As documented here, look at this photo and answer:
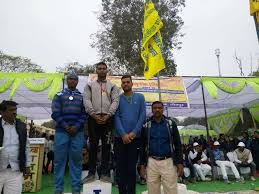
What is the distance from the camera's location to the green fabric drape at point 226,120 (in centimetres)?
1773

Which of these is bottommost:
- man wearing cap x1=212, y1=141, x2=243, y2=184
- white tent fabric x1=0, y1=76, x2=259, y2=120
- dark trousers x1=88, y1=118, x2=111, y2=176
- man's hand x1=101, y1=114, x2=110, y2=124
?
man wearing cap x1=212, y1=141, x2=243, y2=184

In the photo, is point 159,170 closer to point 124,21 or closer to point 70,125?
point 70,125

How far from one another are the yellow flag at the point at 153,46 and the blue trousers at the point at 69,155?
331 cm

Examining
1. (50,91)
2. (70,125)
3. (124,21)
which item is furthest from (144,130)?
(124,21)

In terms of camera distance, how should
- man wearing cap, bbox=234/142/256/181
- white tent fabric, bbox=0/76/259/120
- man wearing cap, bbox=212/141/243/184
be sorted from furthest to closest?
1. man wearing cap, bbox=234/142/256/181
2. white tent fabric, bbox=0/76/259/120
3. man wearing cap, bbox=212/141/243/184

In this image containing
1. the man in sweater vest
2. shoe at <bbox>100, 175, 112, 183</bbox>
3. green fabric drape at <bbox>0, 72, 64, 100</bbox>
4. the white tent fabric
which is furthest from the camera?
the white tent fabric

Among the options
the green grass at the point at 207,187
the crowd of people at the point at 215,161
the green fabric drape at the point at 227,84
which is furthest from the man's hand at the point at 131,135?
the green fabric drape at the point at 227,84

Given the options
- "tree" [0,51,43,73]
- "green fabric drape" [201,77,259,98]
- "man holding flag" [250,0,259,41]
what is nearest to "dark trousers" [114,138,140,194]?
"man holding flag" [250,0,259,41]

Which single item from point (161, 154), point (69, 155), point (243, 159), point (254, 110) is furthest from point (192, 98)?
point (69, 155)

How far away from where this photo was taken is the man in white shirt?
4.43m

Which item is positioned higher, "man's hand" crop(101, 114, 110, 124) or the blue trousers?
"man's hand" crop(101, 114, 110, 124)

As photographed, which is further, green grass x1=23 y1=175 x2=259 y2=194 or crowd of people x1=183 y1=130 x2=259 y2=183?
crowd of people x1=183 y1=130 x2=259 y2=183

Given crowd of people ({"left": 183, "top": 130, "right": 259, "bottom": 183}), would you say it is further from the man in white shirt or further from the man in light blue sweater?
the man in white shirt

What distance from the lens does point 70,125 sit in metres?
4.91
